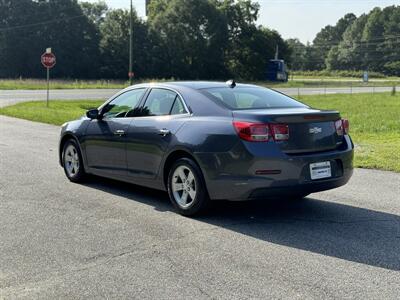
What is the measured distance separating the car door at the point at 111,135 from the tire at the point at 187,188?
1.04m

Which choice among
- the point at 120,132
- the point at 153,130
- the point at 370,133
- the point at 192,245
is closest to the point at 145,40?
the point at 370,133

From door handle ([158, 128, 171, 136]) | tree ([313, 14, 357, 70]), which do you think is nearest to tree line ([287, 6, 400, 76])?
tree ([313, 14, 357, 70])

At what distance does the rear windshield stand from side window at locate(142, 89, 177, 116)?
1.53ft

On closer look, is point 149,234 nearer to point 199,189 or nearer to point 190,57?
point 199,189

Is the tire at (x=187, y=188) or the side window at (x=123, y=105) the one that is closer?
the tire at (x=187, y=188)

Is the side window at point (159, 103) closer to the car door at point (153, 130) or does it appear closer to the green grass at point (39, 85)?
the car door at point (153, 130)

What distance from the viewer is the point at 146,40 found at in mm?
79500

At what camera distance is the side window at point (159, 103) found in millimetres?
6906

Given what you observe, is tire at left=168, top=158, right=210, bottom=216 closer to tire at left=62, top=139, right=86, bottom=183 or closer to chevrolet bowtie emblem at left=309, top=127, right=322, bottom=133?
chevrolet bowtie emblem at left=309, top=127, right=322, bottom=133

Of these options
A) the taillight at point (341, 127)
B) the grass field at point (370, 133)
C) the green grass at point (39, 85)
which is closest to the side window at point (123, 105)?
the taillight at point (341, 127)

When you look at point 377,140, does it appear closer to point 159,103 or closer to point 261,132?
point 159,103

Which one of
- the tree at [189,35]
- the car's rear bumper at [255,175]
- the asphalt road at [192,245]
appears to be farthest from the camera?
the tree at [189,35]

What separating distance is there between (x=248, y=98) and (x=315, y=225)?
170 cm

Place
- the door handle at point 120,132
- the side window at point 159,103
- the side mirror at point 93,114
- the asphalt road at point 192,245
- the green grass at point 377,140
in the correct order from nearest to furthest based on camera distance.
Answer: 1. the asphalt road at point 192,245
2. the side window at point 159,103
3. the door handle at point 120,132
4. the side mirror at point 93,114
5. the green grass at point 377,140
